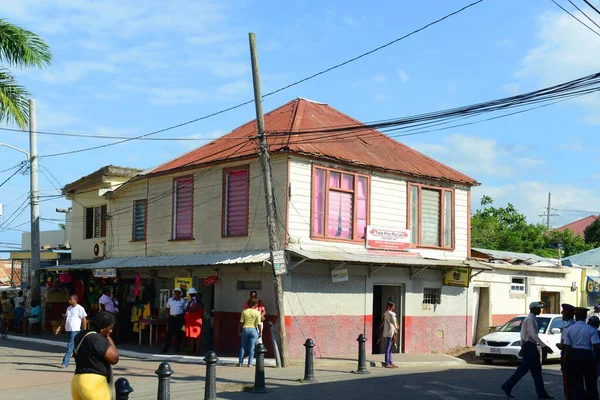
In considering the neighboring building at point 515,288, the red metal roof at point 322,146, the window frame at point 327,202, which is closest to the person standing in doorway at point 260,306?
the window frame at point 327,202

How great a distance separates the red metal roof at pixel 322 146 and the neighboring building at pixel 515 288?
12.1ft

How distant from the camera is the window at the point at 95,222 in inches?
1144

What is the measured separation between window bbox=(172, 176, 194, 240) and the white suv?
29.8 feet

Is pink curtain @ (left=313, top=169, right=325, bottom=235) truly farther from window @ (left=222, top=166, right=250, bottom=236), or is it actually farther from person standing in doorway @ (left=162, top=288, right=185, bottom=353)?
person standing in doorway @ (left=162, top=288, right=185, bottom=353)

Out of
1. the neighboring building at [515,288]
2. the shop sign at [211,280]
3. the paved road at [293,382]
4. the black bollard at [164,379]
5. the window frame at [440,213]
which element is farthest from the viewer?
the neighboring building at [515,288]

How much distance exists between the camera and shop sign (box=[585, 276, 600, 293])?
100 feet

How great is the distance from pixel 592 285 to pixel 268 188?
1797 cm

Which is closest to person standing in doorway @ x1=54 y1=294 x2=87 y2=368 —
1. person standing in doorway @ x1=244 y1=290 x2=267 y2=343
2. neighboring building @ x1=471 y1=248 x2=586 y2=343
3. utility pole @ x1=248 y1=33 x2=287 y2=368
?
person standing in doorway @ x1=244 y1=290 x2=267 y2=343

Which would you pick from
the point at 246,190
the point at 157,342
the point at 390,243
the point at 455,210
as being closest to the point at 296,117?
the point at 246,190

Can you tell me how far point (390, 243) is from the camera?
895 inches

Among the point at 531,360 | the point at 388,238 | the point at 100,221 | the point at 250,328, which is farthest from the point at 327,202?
the point at 100,221

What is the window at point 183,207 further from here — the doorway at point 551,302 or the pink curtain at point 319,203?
the doorway at point 551,302

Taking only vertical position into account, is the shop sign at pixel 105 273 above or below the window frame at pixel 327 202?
below

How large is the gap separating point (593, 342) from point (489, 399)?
2435 millimetres
